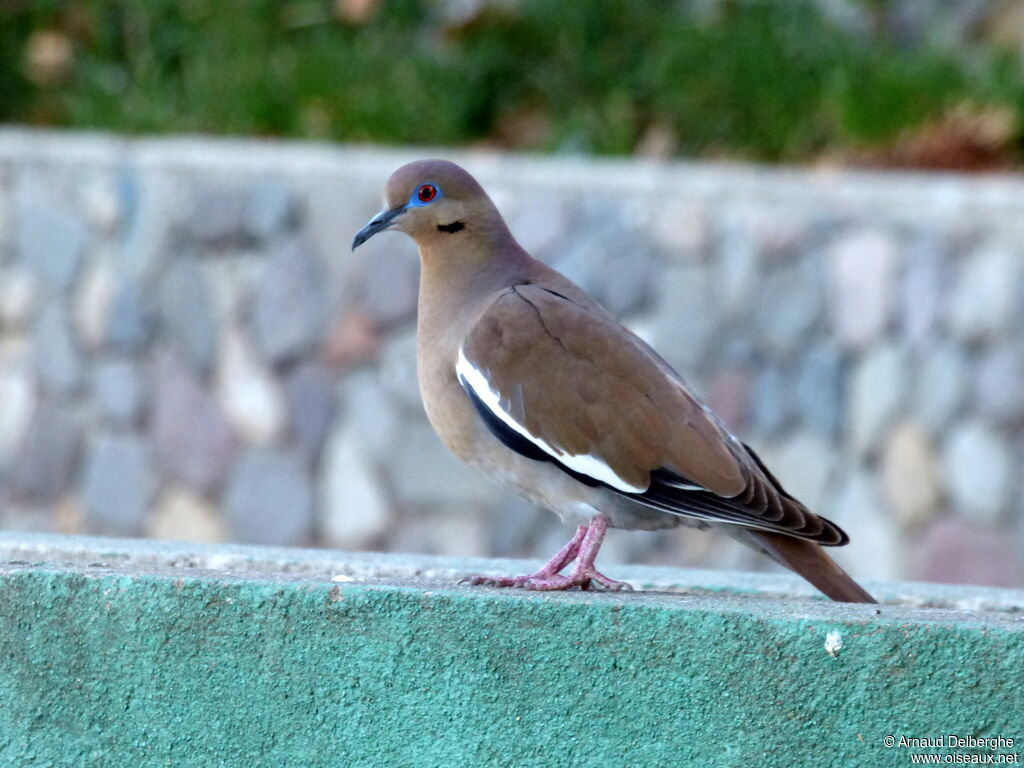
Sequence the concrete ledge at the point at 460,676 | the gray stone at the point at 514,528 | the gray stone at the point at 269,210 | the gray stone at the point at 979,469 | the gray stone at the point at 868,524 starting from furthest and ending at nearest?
1. the gray stone at the point at 269,210
2. the gray stone at the point at 514,528
3. the gray stone at the point at 868,524
4. the gray stone at the point at 979,469
5. the concrete ledge at the point at 460,676

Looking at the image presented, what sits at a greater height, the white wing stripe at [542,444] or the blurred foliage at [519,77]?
the white wing stripe at [542,444]

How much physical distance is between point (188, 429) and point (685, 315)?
2.20 metres

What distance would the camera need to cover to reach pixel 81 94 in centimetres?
905

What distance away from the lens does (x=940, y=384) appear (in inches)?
252

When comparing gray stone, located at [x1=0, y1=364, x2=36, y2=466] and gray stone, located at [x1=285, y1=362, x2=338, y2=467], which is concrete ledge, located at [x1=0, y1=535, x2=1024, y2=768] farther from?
gray stone, located at [x1=0, y1=364, x2=36, y2=466]

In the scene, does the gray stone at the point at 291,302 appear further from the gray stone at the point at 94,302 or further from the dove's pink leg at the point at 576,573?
the dove's pink leg at the point at 576,573

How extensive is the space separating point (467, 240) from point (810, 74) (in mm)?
4517

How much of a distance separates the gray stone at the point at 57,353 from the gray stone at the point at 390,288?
137cm

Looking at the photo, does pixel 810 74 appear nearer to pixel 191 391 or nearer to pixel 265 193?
pixel 265 193

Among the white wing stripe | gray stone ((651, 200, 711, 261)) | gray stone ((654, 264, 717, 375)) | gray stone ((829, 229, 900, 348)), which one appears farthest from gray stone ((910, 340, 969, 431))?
the white wing stripe

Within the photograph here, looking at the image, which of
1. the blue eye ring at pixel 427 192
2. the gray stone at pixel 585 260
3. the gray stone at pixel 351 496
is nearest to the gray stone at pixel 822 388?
the gray stone at pixel 585 260

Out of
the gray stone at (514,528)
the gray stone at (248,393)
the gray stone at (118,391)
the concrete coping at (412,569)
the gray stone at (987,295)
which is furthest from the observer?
the gray stone at (118,391)

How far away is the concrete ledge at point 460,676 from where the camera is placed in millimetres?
2615

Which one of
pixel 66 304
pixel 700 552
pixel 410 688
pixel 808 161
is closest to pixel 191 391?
pixel 66 304
